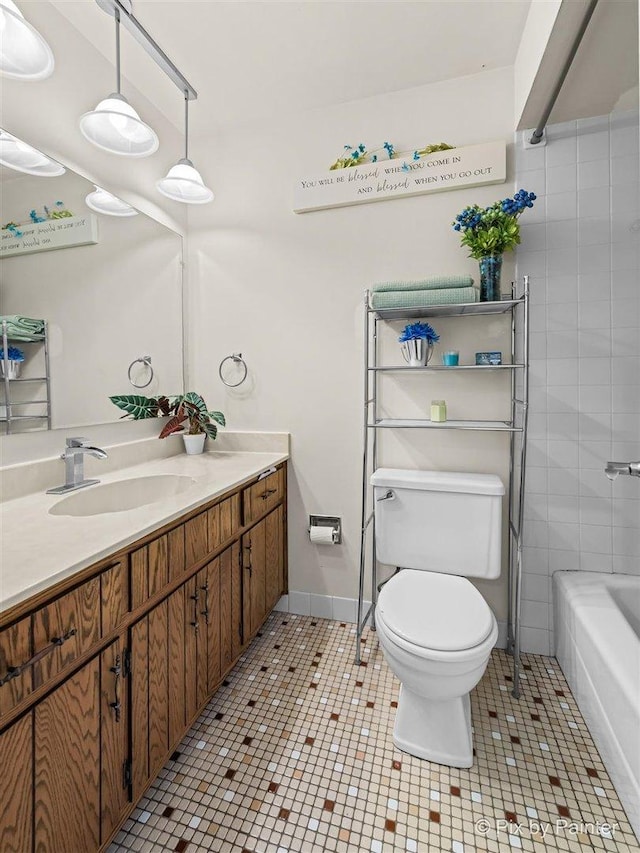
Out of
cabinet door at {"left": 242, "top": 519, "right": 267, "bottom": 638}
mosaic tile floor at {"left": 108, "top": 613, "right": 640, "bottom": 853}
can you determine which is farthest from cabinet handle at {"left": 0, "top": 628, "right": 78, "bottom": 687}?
cabinet door at {"left": 242, "top": 519, "right": 267, "bottom": 638}

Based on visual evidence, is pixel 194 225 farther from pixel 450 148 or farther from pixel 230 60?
pixel 450 148

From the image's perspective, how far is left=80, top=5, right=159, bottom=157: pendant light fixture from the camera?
4.60 feet

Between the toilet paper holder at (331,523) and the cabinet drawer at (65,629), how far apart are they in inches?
50.4

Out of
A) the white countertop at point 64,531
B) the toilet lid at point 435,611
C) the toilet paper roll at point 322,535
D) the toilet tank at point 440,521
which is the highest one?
the white countertop at point 64,531

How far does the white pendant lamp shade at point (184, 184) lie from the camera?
1.78 meters

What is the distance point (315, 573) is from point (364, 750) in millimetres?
872

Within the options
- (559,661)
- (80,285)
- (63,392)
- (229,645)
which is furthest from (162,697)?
(559,661)

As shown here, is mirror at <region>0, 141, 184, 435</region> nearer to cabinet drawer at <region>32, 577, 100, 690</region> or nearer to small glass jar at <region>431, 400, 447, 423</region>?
cabinet drawer at <region>32, 577, 100, 690</region>

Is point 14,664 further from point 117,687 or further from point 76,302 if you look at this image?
point 76,302

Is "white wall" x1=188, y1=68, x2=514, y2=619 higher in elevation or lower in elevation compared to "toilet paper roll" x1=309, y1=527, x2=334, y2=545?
higher

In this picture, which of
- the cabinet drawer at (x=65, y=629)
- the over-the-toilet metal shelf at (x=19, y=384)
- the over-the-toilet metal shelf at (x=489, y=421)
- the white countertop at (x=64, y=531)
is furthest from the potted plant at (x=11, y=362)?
the over-the-toilet metal shelf at (x=489, y=421)

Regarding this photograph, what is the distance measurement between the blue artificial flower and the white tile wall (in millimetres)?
445

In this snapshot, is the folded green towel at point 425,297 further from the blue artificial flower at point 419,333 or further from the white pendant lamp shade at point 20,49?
the white pendant lamp shade at point 20,49

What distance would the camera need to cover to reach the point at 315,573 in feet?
7.15
